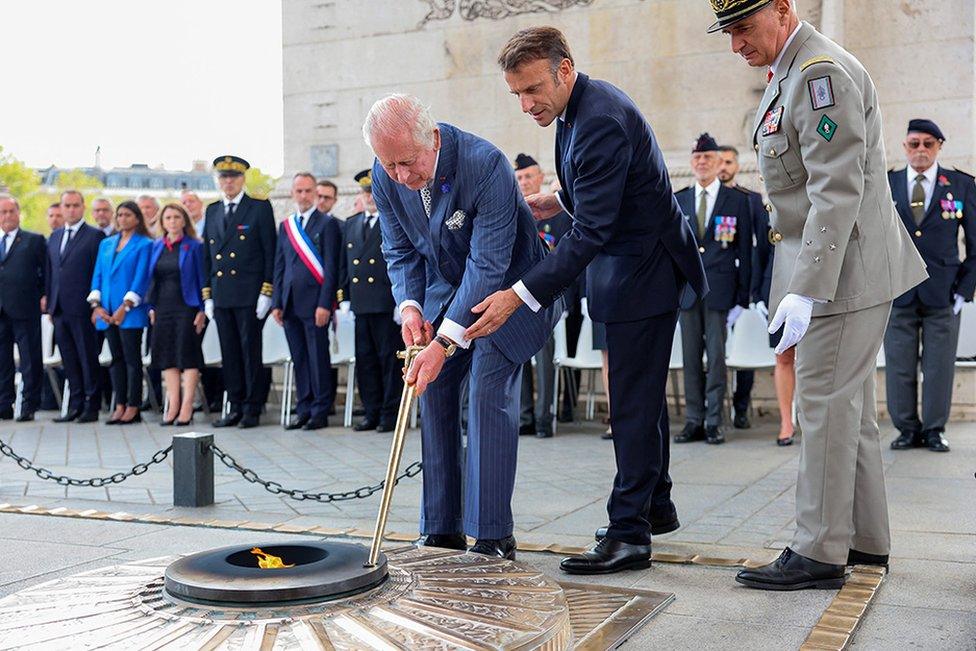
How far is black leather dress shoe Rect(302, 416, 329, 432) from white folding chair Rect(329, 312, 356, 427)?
7.9 inches

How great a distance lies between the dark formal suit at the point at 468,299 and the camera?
4.02 m

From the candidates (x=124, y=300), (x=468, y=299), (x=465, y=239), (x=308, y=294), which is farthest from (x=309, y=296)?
(x=468, y=299)

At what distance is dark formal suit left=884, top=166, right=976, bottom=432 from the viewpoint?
24.6 feet

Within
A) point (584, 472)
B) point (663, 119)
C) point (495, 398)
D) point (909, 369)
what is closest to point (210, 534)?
point (495, 398)

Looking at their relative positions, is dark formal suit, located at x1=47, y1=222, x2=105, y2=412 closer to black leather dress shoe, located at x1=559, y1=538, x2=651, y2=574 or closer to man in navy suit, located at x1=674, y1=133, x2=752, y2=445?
man in navy suit, located at x1=674, y1=133, x2=752, y2=445

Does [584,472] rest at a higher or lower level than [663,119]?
lower

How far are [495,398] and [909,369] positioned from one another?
4524 millimetres

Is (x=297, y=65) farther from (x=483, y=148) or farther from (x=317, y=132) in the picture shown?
(x=483, y=148)

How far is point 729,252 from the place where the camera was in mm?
8469

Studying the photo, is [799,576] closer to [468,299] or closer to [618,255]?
[618,255]

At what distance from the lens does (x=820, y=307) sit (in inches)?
149

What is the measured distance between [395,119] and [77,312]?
7939 millimetres

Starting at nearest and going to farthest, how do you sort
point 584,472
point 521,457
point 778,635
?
point 778,635
point 584,472
point 521,457

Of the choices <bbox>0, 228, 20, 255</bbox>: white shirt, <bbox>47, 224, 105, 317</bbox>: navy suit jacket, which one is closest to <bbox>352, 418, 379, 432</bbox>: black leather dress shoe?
<bbox>47, 224, 105, 317</bbox>: navy suit jacket
